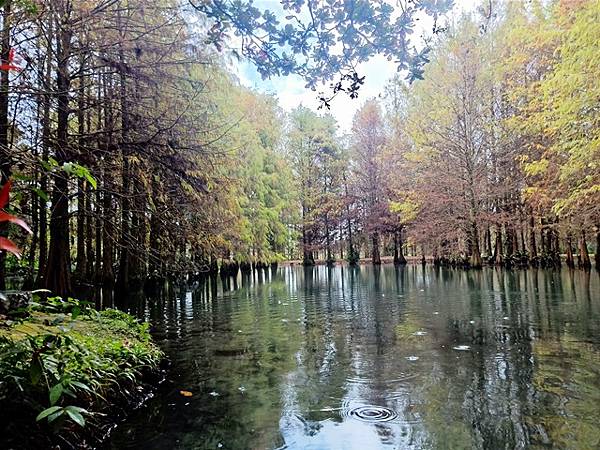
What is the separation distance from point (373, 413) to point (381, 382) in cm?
72

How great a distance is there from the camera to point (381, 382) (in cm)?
384

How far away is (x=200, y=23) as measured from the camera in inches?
377

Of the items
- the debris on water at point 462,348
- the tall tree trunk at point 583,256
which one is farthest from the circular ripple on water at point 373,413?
the tall tree trunk at point 583,256

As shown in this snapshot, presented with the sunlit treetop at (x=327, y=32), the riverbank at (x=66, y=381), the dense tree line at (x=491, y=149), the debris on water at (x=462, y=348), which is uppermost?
the dense tree line at (x=491, y=149)

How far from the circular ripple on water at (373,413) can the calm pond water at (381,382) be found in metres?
0.01

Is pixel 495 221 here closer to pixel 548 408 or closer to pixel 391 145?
pixel 391 145

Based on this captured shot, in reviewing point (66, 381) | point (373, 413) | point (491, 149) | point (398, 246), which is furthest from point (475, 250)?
point (66, 381)

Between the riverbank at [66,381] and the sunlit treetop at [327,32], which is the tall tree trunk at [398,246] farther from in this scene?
the sunlit treetop at [327,32]

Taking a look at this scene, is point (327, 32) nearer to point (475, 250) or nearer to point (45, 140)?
point (45, 140)

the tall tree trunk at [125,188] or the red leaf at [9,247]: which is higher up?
the tall tree trunk at [125,188]

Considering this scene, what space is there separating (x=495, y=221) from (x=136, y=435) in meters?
18.6

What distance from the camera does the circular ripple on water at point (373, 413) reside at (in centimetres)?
305

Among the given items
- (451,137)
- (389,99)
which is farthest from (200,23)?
(389,99)

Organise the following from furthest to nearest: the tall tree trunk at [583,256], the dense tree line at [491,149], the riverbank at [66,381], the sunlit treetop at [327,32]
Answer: the tall tree trunk at [583,256], the dense tree line at [491,149], the sunlit treetop at [327,32], the riverbank at [66,381]
